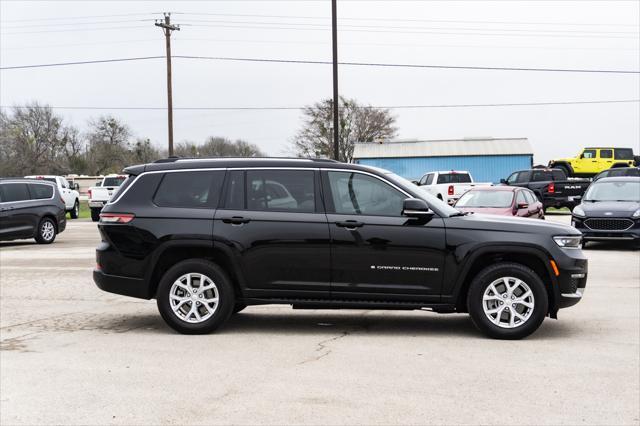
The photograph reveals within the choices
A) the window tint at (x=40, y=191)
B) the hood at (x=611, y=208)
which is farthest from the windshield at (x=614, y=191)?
the window tint at (x=40, y=191)

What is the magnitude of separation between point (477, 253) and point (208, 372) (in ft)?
9.83

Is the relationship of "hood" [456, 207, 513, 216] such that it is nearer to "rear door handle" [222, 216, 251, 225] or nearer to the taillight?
"rear door handle" [222, 216, 251, 225]

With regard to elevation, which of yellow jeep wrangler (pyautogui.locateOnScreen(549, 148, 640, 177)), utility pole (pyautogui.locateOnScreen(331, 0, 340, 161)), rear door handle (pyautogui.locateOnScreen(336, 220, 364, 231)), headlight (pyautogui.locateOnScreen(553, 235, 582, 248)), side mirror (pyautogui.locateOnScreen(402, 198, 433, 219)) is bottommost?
headlight (pyautogui.locateOnScreen(553, 235, 582, 248))

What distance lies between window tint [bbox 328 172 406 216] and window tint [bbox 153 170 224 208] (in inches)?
49.6

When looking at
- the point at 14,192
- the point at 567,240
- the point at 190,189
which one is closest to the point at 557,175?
the point at 14,192

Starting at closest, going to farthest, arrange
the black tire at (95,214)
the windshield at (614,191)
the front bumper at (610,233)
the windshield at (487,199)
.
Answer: the front bumper at (610,233)
the windshield at (487,199)
the windshield at (614,191)
the black tire at (95,214)

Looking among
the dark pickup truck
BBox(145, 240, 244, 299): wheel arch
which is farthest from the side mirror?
the dark pickup truck

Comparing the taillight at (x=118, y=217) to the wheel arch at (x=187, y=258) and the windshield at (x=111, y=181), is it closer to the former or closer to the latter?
the wheel arch at (x=187, y=258)

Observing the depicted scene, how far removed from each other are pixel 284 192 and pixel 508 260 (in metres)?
2.45

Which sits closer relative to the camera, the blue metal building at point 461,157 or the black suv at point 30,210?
the black suv at point 30,210

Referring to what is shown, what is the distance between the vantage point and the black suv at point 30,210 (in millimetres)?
19641

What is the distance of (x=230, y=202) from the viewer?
8055mm

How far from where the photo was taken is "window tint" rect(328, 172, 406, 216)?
25.8 feet

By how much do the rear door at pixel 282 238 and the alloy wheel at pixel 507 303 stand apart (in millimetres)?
1657
